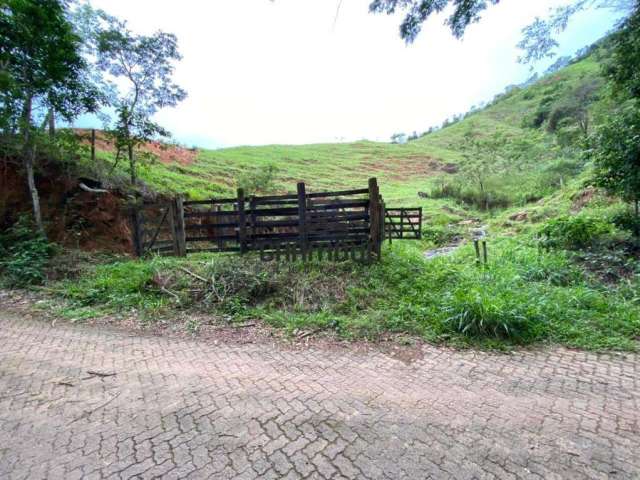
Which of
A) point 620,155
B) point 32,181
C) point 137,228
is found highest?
point 620,155

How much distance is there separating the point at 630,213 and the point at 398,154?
4436 cm

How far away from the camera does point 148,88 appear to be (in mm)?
11094

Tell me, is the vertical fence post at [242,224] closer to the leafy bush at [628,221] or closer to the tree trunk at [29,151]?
the tree trunk at [29,151]

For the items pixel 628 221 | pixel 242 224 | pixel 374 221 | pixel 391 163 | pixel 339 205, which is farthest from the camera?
pixel 391 163

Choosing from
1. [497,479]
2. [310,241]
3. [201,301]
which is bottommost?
[497,479]

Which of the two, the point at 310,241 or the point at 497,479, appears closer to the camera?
the point at 497,479

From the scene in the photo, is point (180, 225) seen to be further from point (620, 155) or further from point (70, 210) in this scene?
point (620, 155)

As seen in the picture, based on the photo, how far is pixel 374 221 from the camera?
264 inches

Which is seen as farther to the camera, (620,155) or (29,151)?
(29,151)

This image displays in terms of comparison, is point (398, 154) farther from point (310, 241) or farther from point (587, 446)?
point (587, 446)

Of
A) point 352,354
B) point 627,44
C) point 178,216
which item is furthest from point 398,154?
point 352,354

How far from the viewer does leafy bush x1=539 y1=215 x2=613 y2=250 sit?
7934 mm

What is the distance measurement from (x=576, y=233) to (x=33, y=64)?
14.7m

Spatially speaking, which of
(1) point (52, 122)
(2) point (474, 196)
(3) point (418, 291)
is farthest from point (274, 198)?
(2) point (474, 196)
